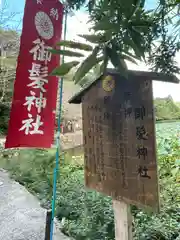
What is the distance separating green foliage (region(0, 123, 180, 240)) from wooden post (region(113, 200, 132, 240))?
40 centimetres

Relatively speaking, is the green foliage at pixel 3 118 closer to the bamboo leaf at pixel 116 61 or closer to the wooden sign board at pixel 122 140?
the wooden sign board at pixel 122 140

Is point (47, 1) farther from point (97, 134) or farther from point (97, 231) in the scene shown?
point (97, 231)

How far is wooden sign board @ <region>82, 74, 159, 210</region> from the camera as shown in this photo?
Result: 105cm

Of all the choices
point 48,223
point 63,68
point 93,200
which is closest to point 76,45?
point 63,68

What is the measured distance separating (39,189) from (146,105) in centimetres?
248

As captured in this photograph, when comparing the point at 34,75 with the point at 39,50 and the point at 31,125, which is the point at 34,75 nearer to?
the point at 39,50

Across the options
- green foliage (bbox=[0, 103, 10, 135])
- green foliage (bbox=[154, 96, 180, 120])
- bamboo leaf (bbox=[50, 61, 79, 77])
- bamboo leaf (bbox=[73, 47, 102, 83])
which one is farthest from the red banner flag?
green foliage (bbox=[0, 103, 10, 135])

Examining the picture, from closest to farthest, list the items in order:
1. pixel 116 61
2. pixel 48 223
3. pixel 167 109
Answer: pixel 116 61 < pixel 48 223 < pixel 167 109

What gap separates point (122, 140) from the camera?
1147 mm

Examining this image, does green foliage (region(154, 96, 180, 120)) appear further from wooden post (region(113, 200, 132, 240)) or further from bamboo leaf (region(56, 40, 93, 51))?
bamboo leaf (region(56, 40, 93, 51))

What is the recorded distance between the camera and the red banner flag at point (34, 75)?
145 centimetres

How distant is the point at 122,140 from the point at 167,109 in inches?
124

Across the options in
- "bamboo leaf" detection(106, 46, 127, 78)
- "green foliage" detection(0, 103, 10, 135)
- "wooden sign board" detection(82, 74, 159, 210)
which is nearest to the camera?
"bamboo leaf" detection(106, 46, 127, 78)

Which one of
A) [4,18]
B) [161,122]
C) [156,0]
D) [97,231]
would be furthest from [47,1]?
[4,18]
